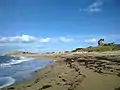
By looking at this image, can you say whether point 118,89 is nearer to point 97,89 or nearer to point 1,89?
point 97,89

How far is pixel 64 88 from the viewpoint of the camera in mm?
9555

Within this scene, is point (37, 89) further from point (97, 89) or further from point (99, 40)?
point (99, 40)

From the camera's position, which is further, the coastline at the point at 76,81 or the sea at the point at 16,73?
the sea at the point at 16,73

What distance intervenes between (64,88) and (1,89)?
11.8 ft

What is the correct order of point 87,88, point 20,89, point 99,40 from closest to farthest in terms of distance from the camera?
point 87,88 < point 20,89 < point 99,40

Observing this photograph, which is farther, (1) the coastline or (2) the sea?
(2) the sea

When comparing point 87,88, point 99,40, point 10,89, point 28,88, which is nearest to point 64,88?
point 87,88

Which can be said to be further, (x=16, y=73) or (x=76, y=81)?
(x=16, y=73)

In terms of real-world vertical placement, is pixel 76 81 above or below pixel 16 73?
below

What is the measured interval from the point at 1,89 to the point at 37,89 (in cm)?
221

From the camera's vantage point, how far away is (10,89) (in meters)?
10.5

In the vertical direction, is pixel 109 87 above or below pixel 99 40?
below

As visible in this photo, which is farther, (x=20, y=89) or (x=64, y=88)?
(x=20, y=89)

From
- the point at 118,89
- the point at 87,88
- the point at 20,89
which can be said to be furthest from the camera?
the point at 20,89
